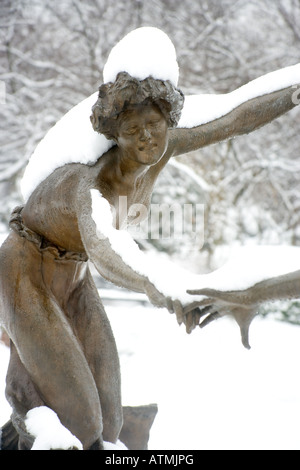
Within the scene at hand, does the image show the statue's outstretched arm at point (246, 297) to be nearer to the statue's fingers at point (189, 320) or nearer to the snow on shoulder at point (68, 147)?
the statue's fingers at point (189, 320)

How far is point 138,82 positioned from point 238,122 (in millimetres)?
519

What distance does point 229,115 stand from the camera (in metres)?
2.30

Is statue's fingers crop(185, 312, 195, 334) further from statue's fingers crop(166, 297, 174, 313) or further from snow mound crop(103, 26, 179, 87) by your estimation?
snow mound crop(103, 26, 179, 87)

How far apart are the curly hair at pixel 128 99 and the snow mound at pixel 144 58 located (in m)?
0.02

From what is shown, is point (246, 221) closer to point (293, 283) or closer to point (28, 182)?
point (28, 182)

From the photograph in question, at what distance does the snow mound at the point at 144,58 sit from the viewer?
1.90 m

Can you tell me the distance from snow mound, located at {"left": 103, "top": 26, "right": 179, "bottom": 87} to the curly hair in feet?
0.07

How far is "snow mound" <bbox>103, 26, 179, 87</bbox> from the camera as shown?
1.90 meters

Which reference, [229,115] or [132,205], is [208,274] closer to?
[132,205]

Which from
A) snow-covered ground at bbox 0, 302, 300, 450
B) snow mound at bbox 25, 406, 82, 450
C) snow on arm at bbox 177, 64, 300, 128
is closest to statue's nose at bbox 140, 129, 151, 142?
snow on arm at bbox 177, 64, 300, 128

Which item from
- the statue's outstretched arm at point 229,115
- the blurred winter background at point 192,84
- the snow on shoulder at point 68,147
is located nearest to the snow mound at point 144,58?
the snow on shoulder at point 68,147

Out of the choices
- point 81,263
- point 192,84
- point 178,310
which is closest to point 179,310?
point 178,310

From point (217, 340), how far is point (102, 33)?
449 centimetres
